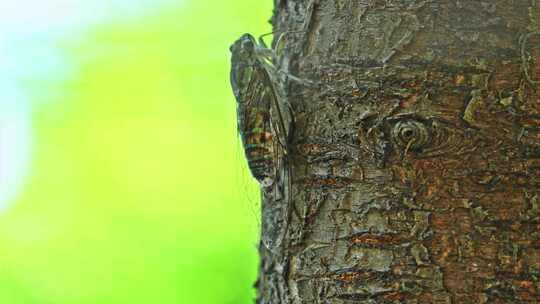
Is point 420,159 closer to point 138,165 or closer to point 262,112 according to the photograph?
point 262,112

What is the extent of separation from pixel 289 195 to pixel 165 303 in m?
2.92

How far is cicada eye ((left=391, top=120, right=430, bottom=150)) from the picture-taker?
1289 mm

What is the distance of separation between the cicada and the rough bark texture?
2.7 inches

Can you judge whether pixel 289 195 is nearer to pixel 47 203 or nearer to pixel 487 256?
pixel 487 256

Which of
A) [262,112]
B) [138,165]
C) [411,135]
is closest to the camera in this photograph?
[411,135]

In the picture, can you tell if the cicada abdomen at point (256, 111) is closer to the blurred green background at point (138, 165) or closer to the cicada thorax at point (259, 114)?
the cicada thorax at point (259, 114)

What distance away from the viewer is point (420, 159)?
1.30m

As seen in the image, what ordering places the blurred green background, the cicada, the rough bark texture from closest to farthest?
the rough bark texture < the cicada < the blurred green background

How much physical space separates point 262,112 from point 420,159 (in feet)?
1.62

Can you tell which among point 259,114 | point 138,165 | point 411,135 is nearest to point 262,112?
point 259,114

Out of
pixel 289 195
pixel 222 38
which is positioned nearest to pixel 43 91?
pixel 222 38

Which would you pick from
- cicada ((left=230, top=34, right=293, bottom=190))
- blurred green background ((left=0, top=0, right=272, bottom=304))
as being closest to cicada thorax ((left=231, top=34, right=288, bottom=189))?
cicada ((left=230, top=34, right=293, bottom=190))

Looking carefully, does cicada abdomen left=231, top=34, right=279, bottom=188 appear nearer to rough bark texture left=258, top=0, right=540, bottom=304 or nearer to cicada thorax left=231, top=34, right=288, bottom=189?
cicada thorax left=231, top=34, right=288, bottom=189

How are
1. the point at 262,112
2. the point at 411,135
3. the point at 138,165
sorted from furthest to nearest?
the point at 138,165, the point at 262,112, the point at 411,135
